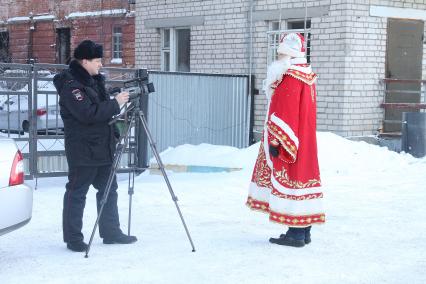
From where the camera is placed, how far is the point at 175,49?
16.3 metres

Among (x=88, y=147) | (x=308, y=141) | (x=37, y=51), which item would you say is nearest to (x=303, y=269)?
(x=308, y=141)

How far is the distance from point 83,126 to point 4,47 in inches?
1137

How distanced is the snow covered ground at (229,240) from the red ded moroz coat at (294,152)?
0.34m

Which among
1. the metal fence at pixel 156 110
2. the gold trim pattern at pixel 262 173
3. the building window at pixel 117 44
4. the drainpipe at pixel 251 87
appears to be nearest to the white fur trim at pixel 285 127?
the gold trim pattern at pixel 262 173

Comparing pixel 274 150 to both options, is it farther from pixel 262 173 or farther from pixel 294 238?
pixel 294 238

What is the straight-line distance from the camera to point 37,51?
31766 millimetres

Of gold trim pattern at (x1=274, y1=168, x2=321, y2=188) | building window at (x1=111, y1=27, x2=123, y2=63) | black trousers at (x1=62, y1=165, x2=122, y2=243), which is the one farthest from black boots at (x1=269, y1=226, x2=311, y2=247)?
building window at (x1=111, y1=27, x2=123, y2=63)

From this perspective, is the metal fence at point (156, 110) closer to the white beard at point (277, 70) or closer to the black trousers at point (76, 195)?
the black trousers at point (76, 195)

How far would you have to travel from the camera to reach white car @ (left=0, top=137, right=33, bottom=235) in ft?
19.2

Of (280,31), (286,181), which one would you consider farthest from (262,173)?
(280,31)

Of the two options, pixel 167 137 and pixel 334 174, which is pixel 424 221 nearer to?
pixel 334 174

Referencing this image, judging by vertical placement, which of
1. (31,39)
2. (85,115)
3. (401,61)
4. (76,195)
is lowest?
(76,195)

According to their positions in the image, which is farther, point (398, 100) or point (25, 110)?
point (398, 100)

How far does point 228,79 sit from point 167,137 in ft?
6.42
